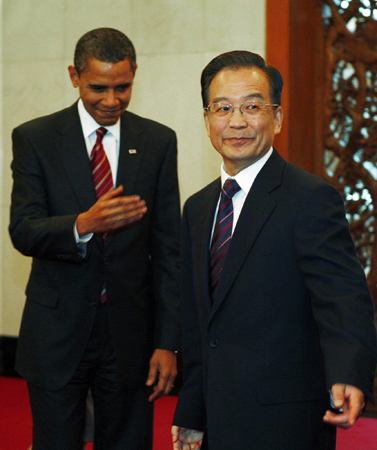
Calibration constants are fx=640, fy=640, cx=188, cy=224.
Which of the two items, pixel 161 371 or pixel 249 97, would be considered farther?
pixel 161 371

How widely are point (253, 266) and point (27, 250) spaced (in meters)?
0.91

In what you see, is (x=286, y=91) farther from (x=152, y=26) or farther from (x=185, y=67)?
(x=152, y=26)

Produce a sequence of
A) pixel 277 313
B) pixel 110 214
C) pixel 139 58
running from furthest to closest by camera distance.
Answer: pixel 139 58
pixel 110 214
pixel 277 313

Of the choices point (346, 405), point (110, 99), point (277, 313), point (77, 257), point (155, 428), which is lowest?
point (155, 428)

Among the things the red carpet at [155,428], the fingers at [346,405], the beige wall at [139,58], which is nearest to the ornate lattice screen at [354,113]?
the beige wall at [139,58]

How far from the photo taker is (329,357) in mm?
1540

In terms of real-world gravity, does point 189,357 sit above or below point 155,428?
above

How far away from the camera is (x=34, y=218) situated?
226cm

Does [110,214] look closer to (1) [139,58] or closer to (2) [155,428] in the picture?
(2) [155,428]

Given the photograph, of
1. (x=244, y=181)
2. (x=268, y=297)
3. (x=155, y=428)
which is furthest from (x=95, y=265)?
(x=155, y=428)

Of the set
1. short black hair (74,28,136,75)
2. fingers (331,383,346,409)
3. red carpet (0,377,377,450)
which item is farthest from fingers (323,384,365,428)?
red carpet (0,377,377,450)

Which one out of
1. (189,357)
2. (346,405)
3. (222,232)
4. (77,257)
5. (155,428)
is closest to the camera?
(346,405)

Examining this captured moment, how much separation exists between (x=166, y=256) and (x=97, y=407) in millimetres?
619

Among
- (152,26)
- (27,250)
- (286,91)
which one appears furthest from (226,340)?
(152,26)
